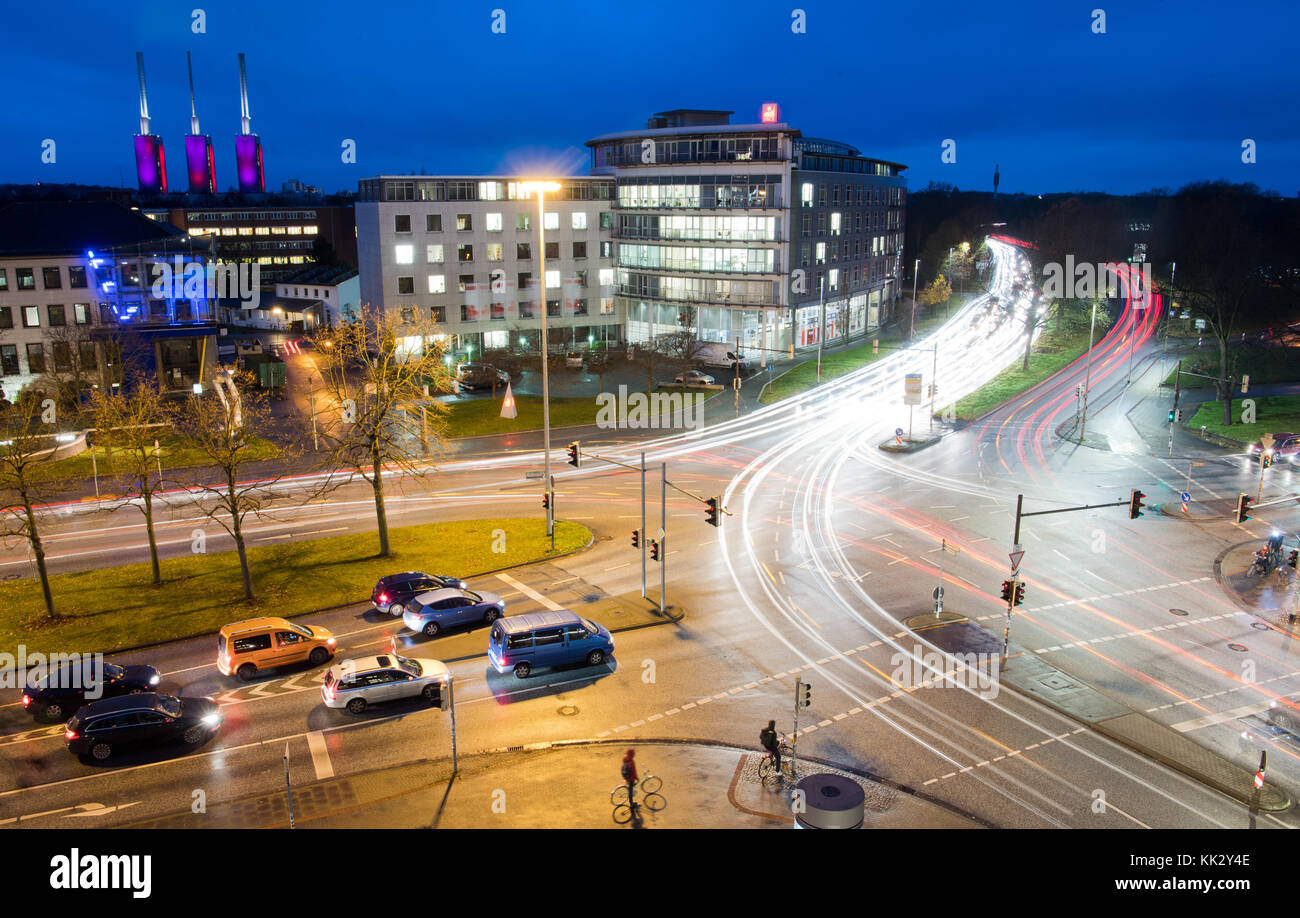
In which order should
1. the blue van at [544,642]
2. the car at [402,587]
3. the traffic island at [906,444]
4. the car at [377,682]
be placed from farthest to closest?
the traffic island at [906,444], the car at [402,587], the blue van at [544,642], the car at [377,682]

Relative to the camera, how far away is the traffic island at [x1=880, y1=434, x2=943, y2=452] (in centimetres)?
5597

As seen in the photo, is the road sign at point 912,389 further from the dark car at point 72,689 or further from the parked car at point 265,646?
the dark car at point 72,689

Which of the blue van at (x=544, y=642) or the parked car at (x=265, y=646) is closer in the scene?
the parked car at (x=265, y=646)

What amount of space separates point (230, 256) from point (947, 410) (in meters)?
117

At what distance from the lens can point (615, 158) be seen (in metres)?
92.0

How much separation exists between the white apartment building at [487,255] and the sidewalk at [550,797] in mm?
58781

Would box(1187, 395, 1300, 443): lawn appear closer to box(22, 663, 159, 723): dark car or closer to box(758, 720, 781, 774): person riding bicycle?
box(758, 720, 781, 774): person riding bicycle

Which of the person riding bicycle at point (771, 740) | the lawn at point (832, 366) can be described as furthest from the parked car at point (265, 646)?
the lawn at point (832, 366)

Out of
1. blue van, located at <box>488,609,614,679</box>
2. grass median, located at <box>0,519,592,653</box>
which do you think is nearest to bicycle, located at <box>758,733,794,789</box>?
blue van, located at <box>488,609,614,679</box>

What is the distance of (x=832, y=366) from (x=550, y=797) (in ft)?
213

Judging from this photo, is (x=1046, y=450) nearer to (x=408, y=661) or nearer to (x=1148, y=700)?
(x=1148, y=700)

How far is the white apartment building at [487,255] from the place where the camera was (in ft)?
258

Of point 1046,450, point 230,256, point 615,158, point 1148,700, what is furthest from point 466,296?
point 230,256

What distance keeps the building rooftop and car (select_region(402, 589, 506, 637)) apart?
5514cm
